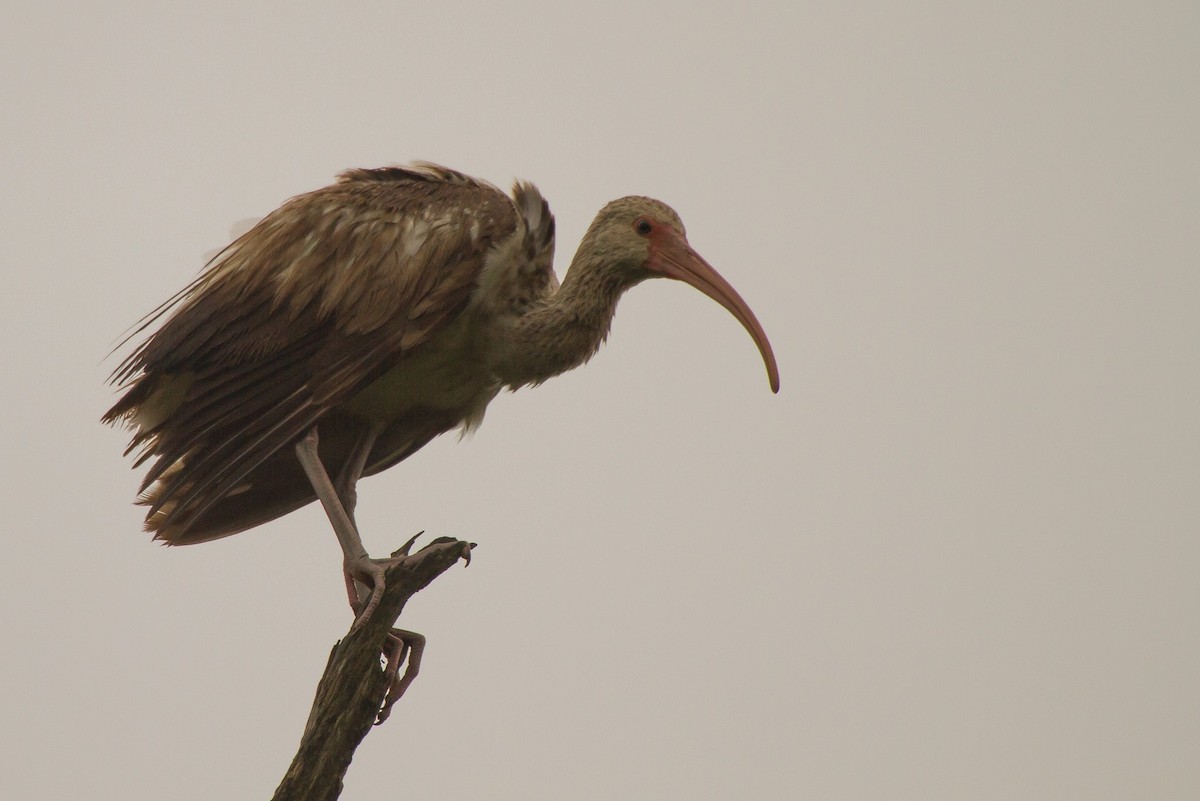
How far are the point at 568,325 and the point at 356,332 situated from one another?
1.07 m

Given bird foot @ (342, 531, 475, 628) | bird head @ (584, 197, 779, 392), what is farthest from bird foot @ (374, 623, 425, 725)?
bird head @ (584, 197, 779, 392)

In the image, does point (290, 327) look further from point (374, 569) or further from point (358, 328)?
point (374, 569)

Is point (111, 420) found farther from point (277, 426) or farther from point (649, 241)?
point (649, 241)

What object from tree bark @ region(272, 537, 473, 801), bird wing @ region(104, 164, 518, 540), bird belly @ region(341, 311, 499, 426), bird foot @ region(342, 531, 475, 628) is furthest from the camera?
→ bird belly @ region(341, 311, 499, 426)

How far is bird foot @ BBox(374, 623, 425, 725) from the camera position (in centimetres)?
618

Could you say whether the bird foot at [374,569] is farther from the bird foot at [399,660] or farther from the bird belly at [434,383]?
the bird belly at [434,383]

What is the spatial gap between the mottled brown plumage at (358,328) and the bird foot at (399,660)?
3.29 feet

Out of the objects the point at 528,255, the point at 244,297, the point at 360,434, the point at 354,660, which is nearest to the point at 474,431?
the point at 360,434

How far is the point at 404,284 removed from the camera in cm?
628

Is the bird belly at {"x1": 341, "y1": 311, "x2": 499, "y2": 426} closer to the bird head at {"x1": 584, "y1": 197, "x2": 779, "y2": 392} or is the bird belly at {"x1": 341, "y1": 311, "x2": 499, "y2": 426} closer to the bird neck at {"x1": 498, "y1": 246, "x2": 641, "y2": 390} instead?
the bird neck at {"x1": 498, "y1": 246, "x2": 641, "y2": 390}

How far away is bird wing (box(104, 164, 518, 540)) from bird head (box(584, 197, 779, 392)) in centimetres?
60

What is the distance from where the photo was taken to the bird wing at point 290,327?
6129 millimetres

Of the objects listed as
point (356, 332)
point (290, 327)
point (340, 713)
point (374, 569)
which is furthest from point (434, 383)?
point (340, 713)

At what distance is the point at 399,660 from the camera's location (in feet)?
20.8
